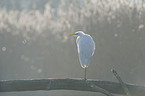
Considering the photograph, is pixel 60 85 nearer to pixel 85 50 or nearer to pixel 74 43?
pixel 85 50

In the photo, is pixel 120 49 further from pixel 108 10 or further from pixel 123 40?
pixel 108 10

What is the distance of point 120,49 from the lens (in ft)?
39.3

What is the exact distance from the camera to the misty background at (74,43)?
1176cm

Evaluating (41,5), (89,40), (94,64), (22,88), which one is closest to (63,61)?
(94,64)

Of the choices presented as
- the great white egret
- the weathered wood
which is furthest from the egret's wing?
the weathered wood

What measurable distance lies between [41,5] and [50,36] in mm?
12150

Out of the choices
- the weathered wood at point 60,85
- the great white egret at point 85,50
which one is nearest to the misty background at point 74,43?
the great white egret at point 85,50

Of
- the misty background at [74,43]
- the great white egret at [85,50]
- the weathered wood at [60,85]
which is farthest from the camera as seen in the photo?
the misty background at [74,43]

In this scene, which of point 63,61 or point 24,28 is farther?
point 24,28

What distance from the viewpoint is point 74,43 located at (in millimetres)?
13211

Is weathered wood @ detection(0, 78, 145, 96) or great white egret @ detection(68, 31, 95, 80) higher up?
great white egret @ detection(68, 31, 95, 80)

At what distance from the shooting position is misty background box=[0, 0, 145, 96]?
11.8 meters

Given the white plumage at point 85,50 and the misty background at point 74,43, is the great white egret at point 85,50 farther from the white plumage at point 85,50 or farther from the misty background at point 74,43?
the misty background at point 74,43

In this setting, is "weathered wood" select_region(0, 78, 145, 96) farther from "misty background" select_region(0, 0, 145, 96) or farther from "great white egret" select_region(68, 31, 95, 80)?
"misty background" select_region(0, 0, 145, 96)
